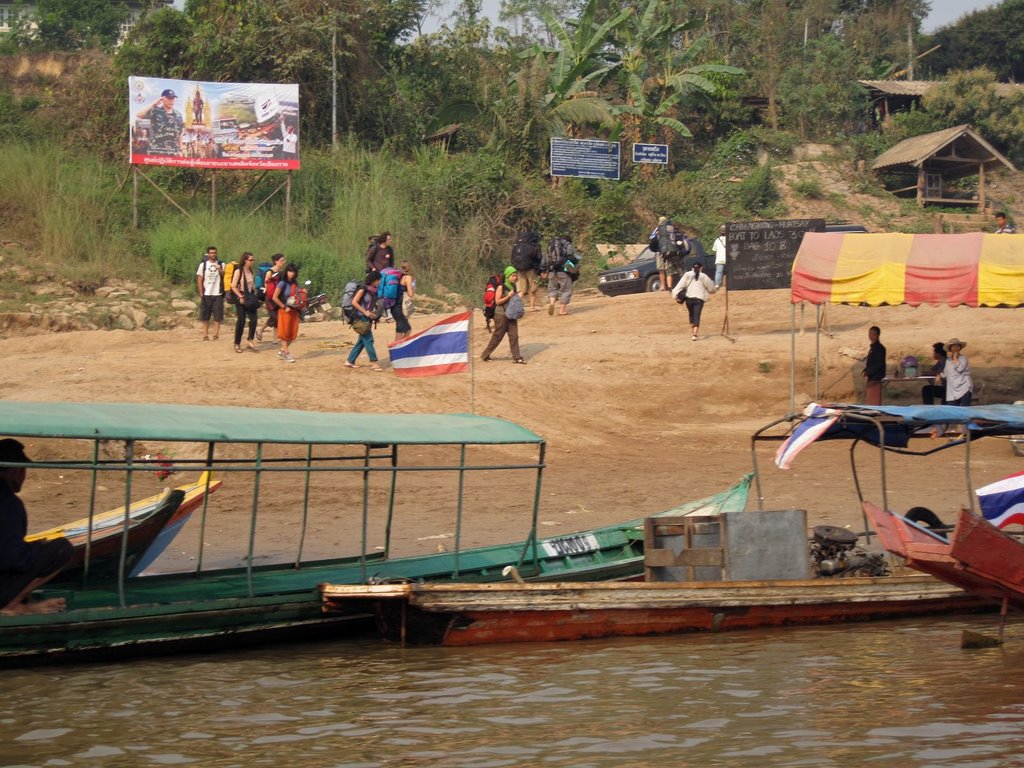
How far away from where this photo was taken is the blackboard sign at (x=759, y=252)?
67.2 ft

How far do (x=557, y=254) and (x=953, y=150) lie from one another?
15.8 meters

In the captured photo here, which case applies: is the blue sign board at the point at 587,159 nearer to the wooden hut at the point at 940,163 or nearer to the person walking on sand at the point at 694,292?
the wooden hut at the point at 940,163

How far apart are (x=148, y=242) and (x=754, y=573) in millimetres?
18437

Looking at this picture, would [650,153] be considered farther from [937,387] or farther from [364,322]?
[364,322]

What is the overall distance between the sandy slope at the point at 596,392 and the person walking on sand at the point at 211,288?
46 centimetres

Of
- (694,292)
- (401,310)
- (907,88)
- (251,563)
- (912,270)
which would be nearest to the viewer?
(251,563)

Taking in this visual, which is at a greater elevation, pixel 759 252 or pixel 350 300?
pixel 759 252

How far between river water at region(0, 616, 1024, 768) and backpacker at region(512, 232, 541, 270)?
13.0 m

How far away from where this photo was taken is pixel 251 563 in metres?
9.01

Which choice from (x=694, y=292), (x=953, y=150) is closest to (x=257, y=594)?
(x=694, y=292)

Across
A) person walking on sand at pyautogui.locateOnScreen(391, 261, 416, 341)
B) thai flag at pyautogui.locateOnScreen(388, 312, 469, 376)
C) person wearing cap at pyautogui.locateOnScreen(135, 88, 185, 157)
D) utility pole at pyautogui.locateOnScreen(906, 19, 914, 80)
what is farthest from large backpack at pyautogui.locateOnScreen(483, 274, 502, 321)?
utility pole at pyautogui.locateOnScreen(906, 19, 914, 80)

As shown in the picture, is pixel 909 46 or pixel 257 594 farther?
pixel 909 46

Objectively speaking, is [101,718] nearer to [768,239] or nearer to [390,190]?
[768,239]

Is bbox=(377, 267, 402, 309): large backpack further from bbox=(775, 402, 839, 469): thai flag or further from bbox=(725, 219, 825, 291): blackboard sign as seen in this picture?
bbox=(775, 402, 839, 469): thai flag
